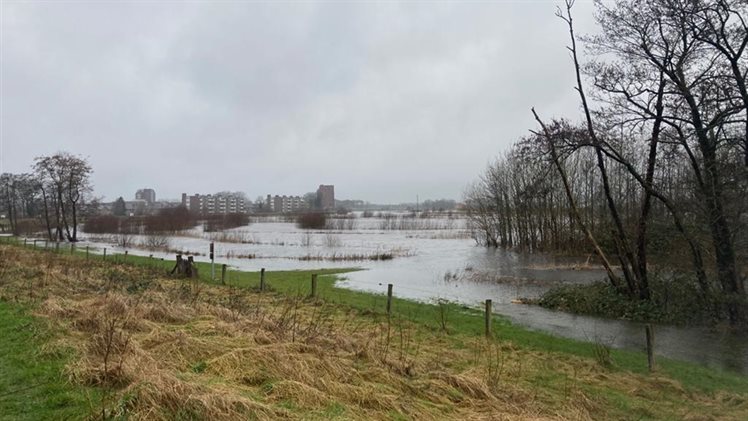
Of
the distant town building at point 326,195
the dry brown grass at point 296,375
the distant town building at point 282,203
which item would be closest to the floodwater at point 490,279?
the dry brown grass at point 296,375

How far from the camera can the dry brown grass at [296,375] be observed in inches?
188

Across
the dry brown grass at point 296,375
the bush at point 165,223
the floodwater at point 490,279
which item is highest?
the bush at point 165,223

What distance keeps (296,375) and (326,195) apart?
182 metres

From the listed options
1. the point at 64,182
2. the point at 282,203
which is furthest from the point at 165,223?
the point at 282,203

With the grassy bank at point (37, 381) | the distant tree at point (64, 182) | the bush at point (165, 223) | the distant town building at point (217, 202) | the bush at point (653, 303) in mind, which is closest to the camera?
the grassy bank at point (37, 381)

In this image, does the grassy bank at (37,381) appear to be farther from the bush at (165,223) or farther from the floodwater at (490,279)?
the bush at (165,223)

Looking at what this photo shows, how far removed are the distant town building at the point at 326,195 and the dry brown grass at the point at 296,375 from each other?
166 meters

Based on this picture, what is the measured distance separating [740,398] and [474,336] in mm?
5309

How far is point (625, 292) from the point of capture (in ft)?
62.2

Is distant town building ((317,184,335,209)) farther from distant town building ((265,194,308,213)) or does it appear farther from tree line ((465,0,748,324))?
tree line ((465,0,748,324))

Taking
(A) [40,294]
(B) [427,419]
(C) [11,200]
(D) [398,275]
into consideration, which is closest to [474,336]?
(B) [427,419]

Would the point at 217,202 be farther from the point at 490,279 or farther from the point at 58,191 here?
the point at 490,279

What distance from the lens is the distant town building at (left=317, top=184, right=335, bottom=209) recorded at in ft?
584

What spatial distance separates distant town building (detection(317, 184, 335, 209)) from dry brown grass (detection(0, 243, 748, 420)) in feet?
544
